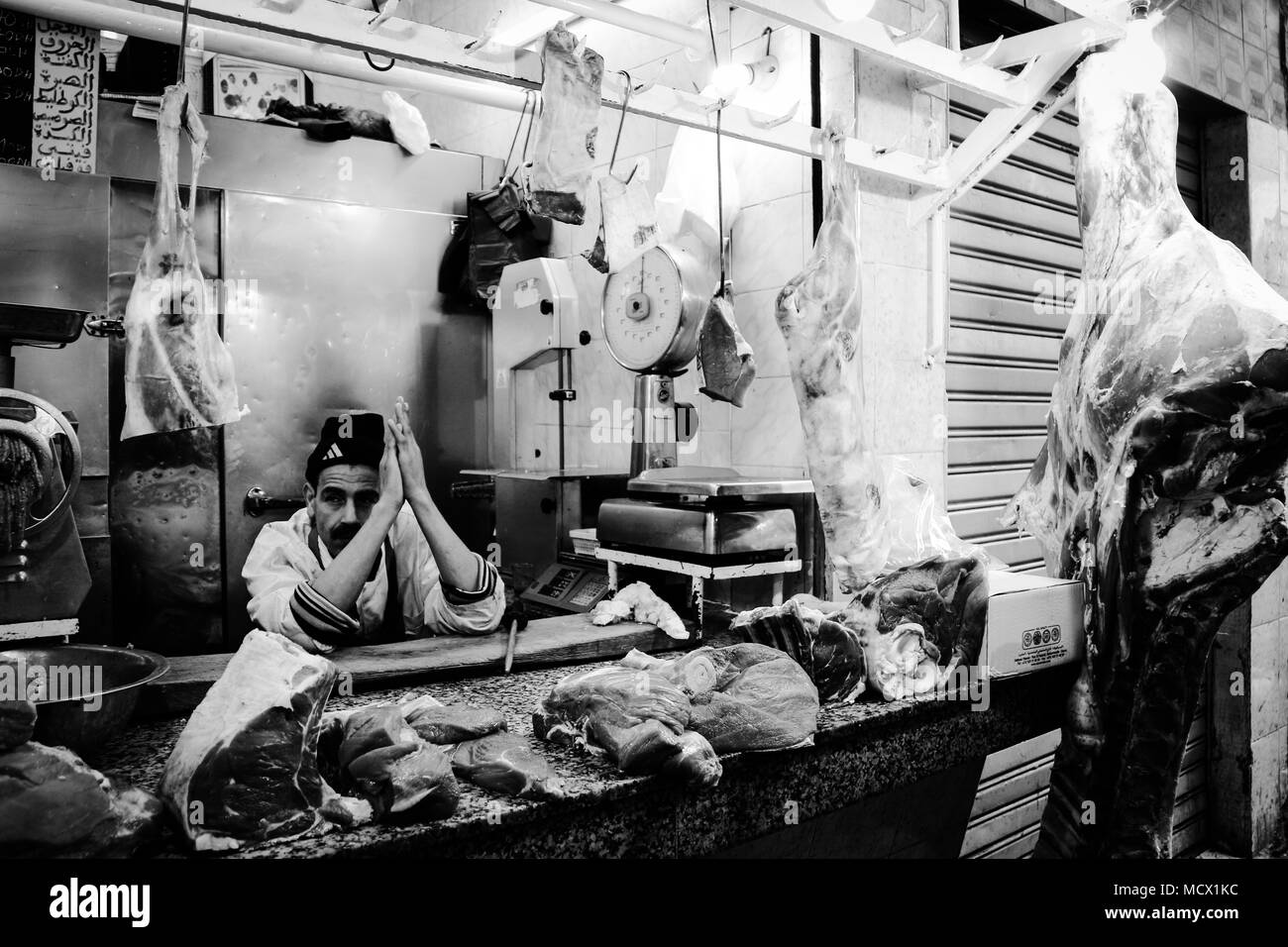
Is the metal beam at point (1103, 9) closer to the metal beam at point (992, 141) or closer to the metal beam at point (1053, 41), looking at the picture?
the metal beam at point (1053, 41)

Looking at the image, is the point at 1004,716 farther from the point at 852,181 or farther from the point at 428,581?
the point at 428,581

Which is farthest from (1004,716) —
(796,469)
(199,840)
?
(199,840)

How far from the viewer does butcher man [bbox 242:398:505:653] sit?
2.79m

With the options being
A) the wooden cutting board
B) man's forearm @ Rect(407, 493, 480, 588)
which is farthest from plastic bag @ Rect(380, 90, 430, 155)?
the wooden cutting board

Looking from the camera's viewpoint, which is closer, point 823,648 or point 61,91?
point 823,648

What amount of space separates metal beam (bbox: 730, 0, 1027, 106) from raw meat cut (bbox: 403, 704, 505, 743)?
1.72 metres

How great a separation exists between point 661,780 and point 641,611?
1163 mm

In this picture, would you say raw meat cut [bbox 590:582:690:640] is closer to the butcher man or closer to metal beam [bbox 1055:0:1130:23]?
the butcher man

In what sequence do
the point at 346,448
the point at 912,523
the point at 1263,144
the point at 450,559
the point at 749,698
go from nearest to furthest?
the point at 749,698 < the point at 912,523 < the point at 450,559 < the point at 346,448 < the point at 1263,144

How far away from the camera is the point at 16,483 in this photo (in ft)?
8.87

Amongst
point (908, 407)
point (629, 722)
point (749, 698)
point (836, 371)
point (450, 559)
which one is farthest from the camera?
point (908, 407)

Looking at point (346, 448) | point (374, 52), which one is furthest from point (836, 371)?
point (346, 448)

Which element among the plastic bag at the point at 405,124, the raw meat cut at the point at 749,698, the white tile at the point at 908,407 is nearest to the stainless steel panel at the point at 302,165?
the plastic bag at the point at 405,124

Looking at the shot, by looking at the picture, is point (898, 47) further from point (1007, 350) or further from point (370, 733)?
point (370, 733)
